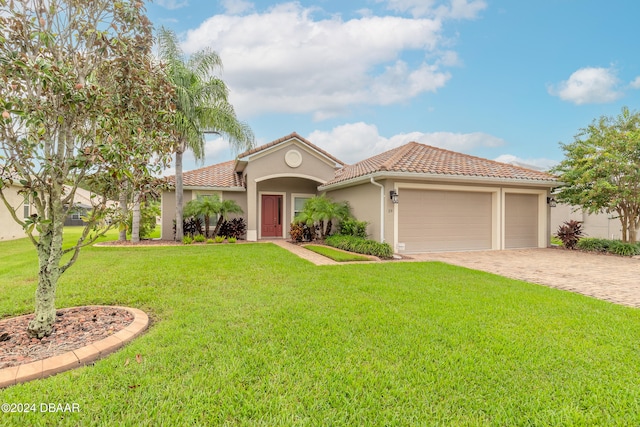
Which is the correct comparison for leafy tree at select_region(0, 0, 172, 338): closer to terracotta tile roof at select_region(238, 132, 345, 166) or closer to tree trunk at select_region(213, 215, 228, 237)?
terracotta tile roof at select_region(238, 132, 345, 166)

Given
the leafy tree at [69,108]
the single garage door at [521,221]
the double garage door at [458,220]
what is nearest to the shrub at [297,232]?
the double garage door at [458,220]

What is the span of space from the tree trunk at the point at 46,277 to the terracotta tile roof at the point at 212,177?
13403 mm

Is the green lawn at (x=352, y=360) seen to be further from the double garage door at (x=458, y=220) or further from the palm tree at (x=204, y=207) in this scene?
the palm tree at (x=204, y=207)

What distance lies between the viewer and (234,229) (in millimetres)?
17250

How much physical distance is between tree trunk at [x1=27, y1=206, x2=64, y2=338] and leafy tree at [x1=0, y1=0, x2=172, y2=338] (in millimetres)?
12

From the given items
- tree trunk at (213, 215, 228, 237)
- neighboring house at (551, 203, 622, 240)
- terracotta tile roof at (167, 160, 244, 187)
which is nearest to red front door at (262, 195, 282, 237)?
terracotta tile roof at (167, 160, 244, 187)

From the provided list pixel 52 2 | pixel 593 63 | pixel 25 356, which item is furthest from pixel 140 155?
pixel 593 63

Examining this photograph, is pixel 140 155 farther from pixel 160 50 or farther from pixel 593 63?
pixel 593 63

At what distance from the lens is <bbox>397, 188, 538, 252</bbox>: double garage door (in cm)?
1298

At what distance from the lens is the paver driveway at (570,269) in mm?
6824

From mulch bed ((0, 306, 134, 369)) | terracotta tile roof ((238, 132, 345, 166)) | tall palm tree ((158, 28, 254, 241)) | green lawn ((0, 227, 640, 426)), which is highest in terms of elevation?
tall palm tree ((158, 28, 254, 241))

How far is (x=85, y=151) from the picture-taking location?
3475 mm

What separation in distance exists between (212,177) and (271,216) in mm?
4476

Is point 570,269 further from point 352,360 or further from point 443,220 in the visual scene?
point 352,360
